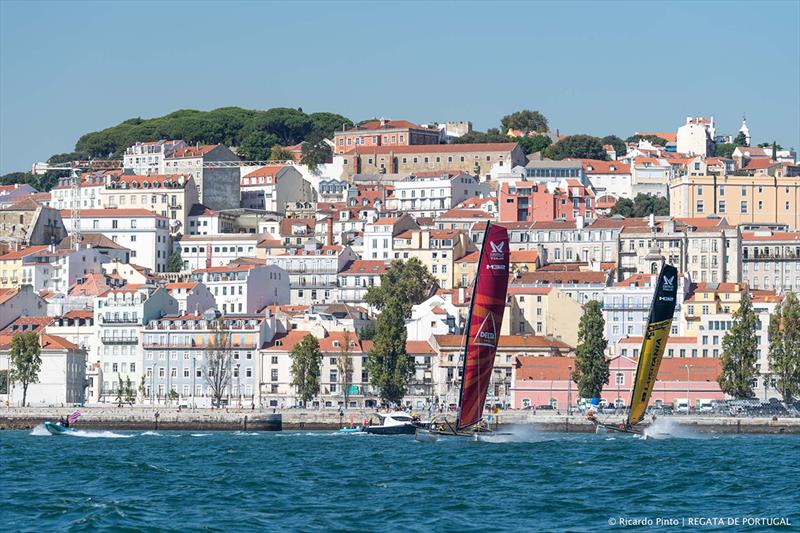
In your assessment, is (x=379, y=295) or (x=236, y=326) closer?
(x=236, y=326)

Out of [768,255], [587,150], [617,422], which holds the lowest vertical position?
[617,422]

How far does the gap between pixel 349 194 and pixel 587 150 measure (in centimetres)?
2656

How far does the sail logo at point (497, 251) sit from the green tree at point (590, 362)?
24757mm

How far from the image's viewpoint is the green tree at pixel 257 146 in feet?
487

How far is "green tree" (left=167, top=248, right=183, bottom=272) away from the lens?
114m

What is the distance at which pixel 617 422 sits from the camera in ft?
238

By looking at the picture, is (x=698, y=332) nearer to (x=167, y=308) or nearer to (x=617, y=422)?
(x=617, y=422)

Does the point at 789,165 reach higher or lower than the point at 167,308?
higher

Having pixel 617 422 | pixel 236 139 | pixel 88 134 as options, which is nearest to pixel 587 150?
pixel 236 139

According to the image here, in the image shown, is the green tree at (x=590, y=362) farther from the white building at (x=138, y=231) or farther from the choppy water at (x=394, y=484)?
the white building at (x=138, y=231)

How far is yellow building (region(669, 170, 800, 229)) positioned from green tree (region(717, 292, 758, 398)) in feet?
118

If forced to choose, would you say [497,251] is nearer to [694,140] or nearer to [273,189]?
[273,189]

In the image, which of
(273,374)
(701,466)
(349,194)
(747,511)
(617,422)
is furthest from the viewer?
(349,194)

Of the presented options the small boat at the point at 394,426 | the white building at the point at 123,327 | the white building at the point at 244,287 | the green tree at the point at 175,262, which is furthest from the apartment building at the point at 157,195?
the small boat at the point at 394,426
